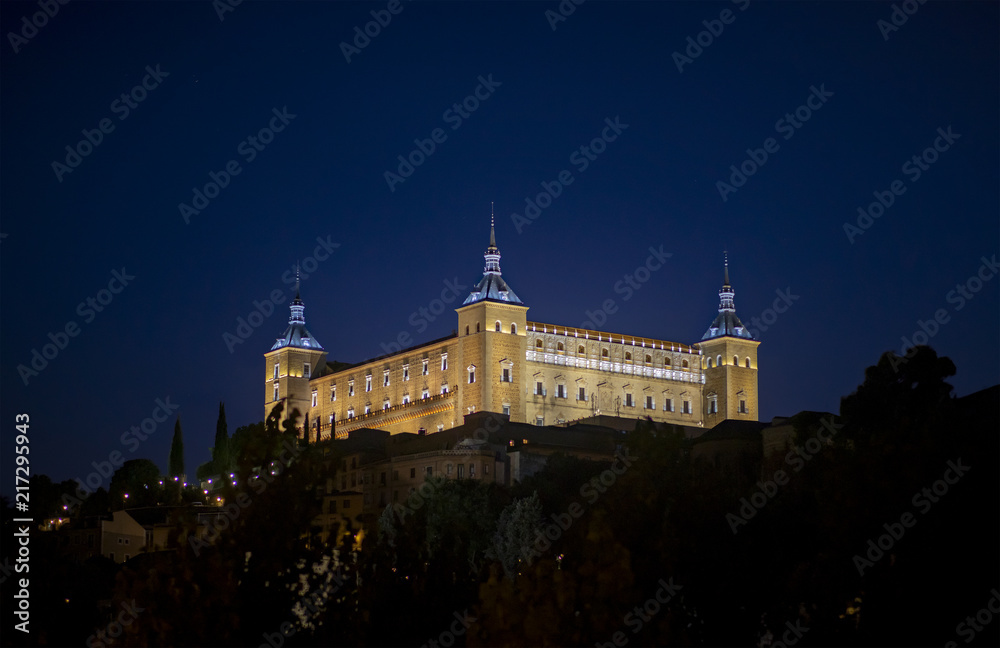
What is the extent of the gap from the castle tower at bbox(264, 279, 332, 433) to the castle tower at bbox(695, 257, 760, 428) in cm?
3180

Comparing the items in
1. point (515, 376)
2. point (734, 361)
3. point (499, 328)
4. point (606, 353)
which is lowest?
point (515, 376)

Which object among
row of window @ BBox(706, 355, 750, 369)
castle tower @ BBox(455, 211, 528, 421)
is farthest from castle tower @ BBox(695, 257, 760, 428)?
castle tower @ BBox(455, 211, 528, 421)

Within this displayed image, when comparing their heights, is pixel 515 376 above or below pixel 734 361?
below

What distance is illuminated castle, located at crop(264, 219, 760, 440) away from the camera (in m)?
105

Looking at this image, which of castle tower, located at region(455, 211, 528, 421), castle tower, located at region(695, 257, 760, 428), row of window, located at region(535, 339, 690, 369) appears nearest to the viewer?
castle tower, located at region(455, 211, 528, 421)

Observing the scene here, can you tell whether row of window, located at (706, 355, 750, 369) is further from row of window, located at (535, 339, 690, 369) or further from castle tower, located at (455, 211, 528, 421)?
castle tower, located at (455, 211, 528, 421)

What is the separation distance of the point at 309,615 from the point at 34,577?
8.31 metres

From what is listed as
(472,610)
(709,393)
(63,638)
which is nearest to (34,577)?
(63,638)

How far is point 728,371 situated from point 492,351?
2118 cm

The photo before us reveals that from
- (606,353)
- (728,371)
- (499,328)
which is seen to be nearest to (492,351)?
(499,328)

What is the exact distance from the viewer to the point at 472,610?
113 feet

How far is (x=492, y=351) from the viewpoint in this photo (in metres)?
104

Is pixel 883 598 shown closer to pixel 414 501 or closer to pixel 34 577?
pixel 34 577

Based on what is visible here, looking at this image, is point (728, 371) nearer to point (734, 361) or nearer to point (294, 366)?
point (734, 361)
